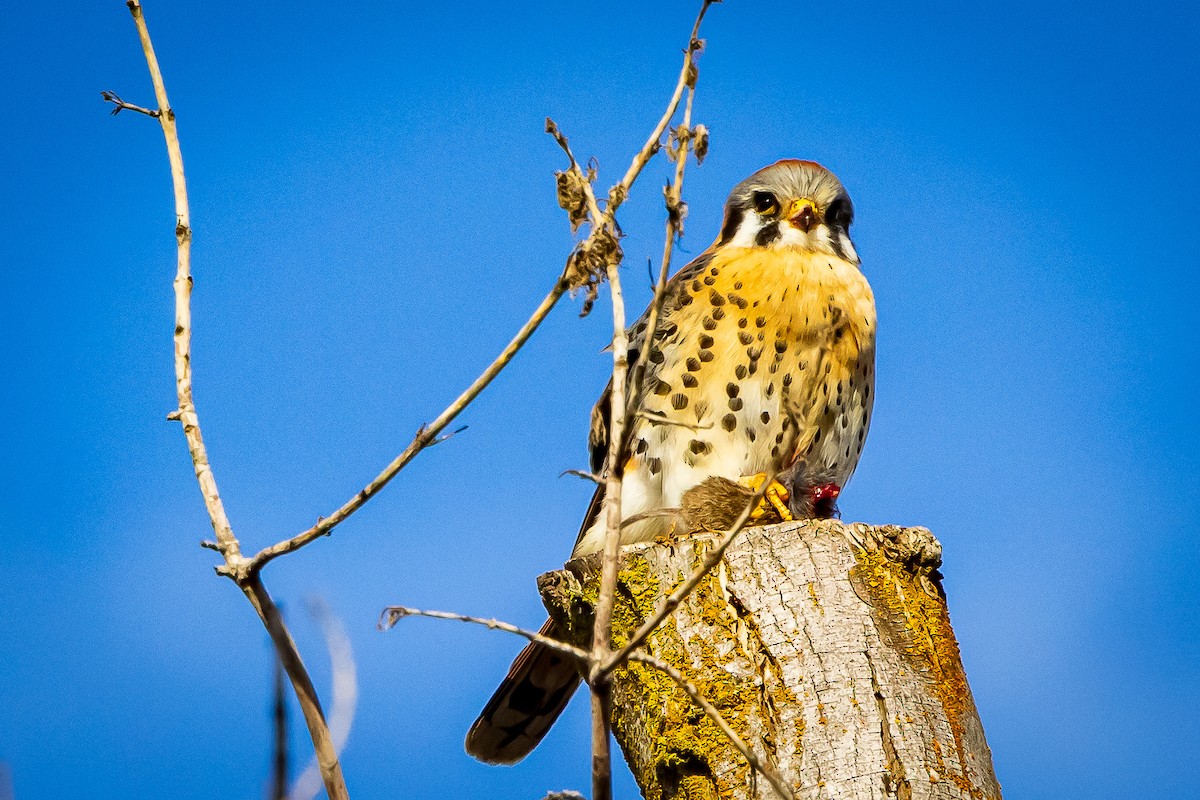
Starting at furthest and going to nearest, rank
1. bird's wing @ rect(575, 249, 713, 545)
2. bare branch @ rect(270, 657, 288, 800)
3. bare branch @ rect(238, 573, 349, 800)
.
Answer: bird's wing @ rect(575, 249, 713, 545) → bare branch @ rect(238, 573, 349, 800) → bare branch @ rect(270, 657, 288, 800)

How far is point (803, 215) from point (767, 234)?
134 millimetres

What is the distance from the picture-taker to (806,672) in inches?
84.0

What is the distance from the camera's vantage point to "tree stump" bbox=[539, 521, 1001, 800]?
2051mm

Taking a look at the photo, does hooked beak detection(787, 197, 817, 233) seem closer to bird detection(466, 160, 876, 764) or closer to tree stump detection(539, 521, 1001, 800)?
bird detection(466, 160, 876, 764)

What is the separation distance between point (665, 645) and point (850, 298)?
1.73 metres

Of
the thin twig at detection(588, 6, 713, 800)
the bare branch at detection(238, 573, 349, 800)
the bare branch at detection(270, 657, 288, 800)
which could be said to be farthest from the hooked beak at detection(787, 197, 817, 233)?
the bare branch at detection(270, 657, 288, 800)

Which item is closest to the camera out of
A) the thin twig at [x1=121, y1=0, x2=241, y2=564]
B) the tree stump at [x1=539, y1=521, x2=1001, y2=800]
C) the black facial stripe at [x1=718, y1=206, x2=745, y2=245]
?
the thin twig at [x1=121, y1=0, x2=241, y2=564]

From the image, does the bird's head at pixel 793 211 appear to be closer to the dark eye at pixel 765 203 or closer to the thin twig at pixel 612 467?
the dark eye at pixel 765 203

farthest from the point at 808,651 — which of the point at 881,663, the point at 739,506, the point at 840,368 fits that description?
the point at 840,368

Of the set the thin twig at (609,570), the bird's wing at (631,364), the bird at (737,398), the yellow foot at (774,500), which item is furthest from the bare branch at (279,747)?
the bird's wing at (631,364)

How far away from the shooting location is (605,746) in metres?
1.10

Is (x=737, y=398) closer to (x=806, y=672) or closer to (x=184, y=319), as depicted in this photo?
(x=806, y=672)

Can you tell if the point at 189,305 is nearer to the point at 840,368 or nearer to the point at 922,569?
the point at 922,569

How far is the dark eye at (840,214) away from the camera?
4.05 meters
